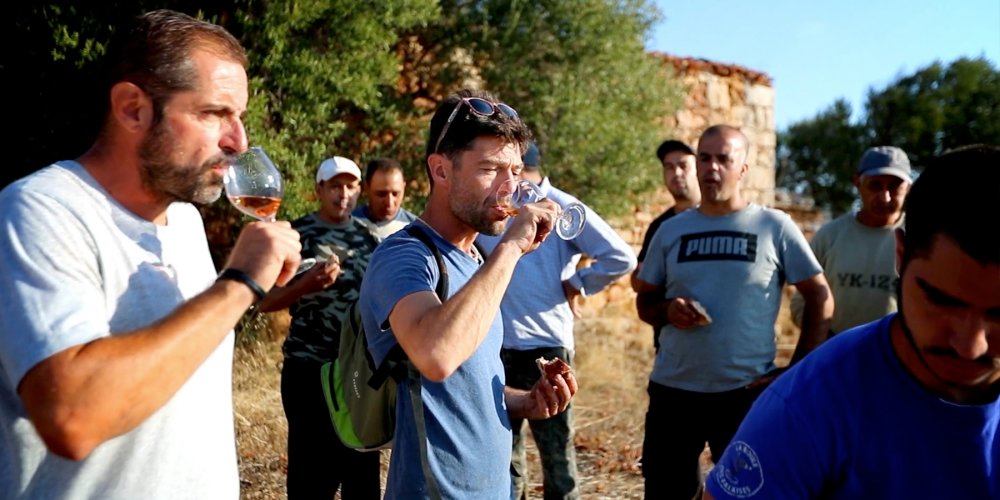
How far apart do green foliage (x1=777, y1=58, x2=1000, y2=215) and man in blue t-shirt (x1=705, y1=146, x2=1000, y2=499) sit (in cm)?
2934

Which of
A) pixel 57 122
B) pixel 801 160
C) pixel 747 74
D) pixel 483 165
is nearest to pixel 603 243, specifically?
pixel 483 165

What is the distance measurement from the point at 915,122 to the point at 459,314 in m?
30.3

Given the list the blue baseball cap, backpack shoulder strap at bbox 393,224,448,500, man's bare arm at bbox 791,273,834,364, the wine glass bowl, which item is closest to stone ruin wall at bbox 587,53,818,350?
the blue baseball cap

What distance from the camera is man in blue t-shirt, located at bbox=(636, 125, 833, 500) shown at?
14.0 feet

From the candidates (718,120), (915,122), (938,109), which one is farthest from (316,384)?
(938,109)

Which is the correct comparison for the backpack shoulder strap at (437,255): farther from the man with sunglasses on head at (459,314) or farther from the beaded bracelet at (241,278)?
the beaded bracelet at (241,278)

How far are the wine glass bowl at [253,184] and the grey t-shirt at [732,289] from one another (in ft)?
9.05

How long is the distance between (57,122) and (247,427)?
9.11 ft

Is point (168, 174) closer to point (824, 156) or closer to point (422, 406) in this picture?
point (422, 406)

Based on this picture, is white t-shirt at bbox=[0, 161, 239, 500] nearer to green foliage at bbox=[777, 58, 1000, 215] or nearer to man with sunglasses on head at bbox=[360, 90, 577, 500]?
man with sunglasses on head at bbox=[360, 90, 577, 500]

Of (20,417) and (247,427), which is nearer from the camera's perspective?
(20,417)

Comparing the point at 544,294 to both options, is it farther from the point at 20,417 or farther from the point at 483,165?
the point at 20,417

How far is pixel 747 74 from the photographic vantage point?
1398cm

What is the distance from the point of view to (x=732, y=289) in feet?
14.1
